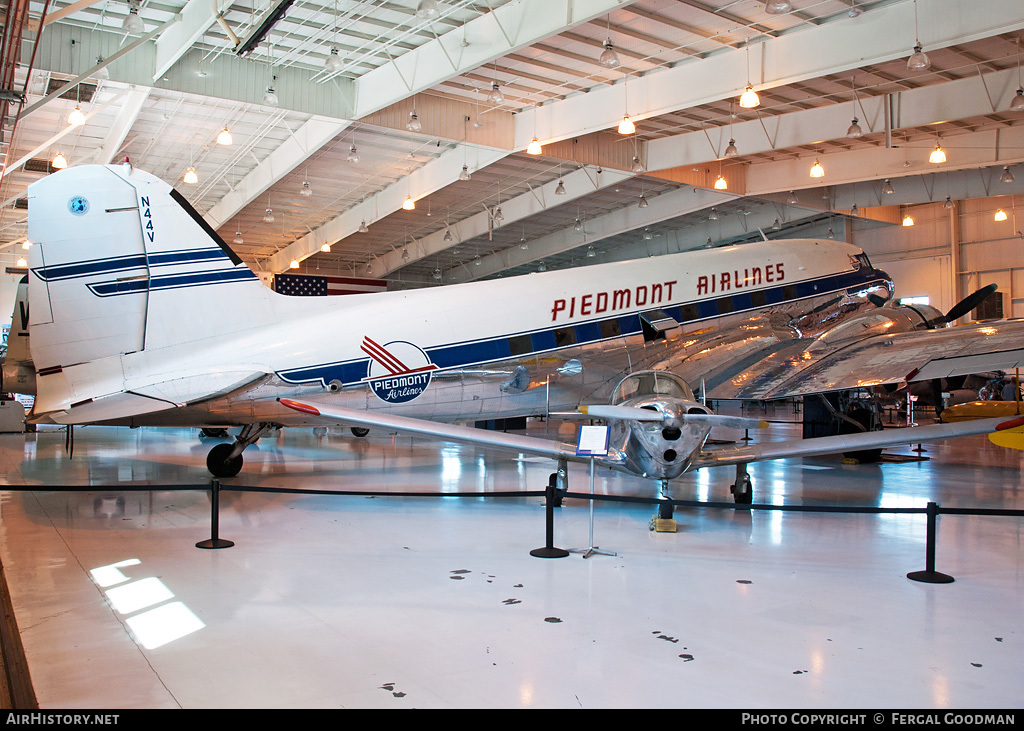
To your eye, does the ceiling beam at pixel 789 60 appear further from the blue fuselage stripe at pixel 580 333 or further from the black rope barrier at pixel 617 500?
the black rope barrier at pixel 617 500

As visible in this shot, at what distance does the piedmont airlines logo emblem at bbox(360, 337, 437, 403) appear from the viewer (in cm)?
1199

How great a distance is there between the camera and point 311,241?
1542 inches

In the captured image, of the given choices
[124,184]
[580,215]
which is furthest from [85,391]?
[580,215]

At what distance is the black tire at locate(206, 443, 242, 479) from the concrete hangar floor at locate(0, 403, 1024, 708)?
0.52 metres

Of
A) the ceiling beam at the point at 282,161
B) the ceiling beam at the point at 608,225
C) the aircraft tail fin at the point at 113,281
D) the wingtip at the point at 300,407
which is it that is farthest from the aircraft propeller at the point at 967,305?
the ceiling beam at the point at 282,161

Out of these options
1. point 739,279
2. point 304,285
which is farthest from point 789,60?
point 304,285

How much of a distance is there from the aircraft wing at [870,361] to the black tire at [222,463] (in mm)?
8946

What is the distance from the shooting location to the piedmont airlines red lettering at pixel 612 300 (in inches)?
551

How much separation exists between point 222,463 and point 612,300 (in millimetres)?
7738

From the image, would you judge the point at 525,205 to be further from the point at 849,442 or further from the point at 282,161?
the point at 849,442

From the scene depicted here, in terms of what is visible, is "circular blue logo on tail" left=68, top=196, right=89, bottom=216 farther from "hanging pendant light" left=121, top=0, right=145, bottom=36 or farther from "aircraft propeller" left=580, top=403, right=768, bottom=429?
"aircraft propeller" left=580, top=403, right=768, bottom=429

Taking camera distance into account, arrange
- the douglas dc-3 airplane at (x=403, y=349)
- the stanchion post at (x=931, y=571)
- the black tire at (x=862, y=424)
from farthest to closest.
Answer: the black tire at (x=862, y=424), the douglas dc-3 airplane at (x=403, y=349), the stanchion post at (x=931, y=571)

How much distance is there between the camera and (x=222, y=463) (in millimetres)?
13203
